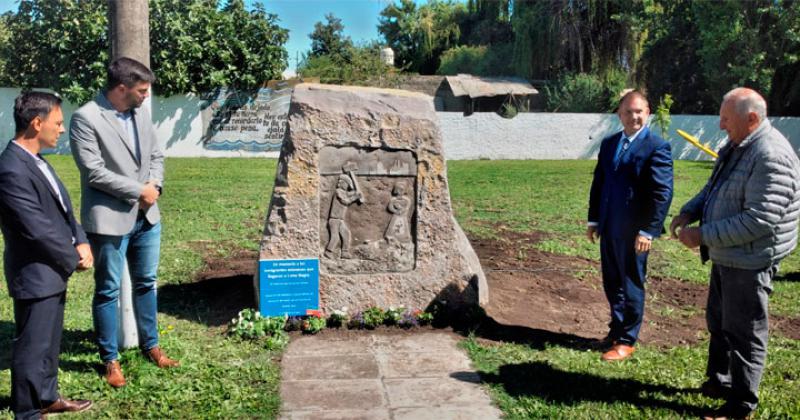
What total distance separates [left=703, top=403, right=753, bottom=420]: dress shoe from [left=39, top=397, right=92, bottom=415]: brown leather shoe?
137 inches

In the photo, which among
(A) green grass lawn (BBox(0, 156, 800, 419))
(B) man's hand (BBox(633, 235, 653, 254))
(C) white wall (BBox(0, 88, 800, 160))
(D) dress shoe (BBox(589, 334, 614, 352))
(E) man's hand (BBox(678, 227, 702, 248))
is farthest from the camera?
(C) white wall (BBox(0, 88, 800, 160))

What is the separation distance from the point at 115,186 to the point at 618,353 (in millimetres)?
3460

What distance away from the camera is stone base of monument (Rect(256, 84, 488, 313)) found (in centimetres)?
543

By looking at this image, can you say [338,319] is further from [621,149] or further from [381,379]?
[621,149]

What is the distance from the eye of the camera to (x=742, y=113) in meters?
3.86

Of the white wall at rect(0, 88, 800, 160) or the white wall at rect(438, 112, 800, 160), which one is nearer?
the white wall at rect(0, 88, 800, 160)

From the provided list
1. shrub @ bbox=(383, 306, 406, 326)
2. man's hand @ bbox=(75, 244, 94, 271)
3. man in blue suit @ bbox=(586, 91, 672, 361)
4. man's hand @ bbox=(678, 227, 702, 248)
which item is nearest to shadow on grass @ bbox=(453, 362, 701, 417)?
man in blue suit @ bbox=(586, 91, 672, 361)

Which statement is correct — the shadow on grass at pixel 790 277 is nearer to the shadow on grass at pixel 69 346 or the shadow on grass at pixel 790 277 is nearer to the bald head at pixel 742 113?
the bald head at pixel 742 113

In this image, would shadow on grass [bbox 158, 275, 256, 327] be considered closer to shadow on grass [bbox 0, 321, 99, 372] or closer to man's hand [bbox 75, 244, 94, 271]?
shadow on grass [bbox 0, 321, 99, 372]

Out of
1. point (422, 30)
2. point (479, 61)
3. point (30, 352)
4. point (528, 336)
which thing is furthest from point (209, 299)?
point (422, 30)

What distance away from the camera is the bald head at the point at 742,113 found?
12.6 feet

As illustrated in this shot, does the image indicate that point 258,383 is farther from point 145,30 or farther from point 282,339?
point 145,30

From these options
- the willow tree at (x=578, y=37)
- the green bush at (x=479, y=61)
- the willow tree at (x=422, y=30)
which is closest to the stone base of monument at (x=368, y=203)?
the willow tree at (x=578, y=37)

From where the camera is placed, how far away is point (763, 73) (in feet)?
79.1
